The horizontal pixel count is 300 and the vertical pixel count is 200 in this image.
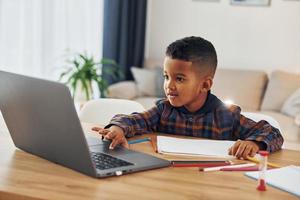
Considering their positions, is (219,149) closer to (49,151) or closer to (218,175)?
(218,175)

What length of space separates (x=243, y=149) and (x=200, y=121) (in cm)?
33

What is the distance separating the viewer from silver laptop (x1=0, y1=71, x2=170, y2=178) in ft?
3.91

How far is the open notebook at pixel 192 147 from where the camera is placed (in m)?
1.48

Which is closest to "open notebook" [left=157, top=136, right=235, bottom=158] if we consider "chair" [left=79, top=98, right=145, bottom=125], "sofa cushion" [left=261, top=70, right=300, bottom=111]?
"chair" [left=79, top=98, right=145, bottom=125]

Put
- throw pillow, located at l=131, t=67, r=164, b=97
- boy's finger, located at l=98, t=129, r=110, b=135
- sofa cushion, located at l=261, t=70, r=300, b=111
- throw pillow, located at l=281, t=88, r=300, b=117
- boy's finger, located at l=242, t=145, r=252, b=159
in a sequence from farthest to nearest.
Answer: throw pillow, located at l=131, t=67, r=164, b=97 → sofa cushion, located at l=261, t=70, r=300, b=111 → throw pillow, located at l=281, t=88, r=300, b=117 → boy's finger, located at l=98, t=129, r=110, b=135 → boy's finger, located at l=242, t=145, r=252, b=159

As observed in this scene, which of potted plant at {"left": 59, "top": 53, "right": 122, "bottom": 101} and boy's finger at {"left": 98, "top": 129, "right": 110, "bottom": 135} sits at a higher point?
boy's finger at {"left": 98, "top": 129, "right": 110, "bottom": 135}

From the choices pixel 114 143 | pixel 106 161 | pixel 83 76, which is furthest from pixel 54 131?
pixel 83 76

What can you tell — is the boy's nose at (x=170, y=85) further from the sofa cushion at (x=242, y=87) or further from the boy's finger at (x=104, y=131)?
the sofa cushion at (x=242, y=87)

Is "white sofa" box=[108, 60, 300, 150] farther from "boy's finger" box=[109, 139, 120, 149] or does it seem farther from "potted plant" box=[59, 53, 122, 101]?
"boy's finger" box=[109, 139, 120, 149]

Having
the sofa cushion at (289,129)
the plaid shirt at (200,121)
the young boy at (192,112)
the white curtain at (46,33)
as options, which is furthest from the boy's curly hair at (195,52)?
the white curtain at (46,33)

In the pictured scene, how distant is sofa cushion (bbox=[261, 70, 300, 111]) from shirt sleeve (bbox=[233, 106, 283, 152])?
2759mm

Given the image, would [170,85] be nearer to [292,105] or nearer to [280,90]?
[292,105]

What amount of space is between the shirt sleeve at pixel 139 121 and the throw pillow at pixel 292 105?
101 inches

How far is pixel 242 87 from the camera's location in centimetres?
461
